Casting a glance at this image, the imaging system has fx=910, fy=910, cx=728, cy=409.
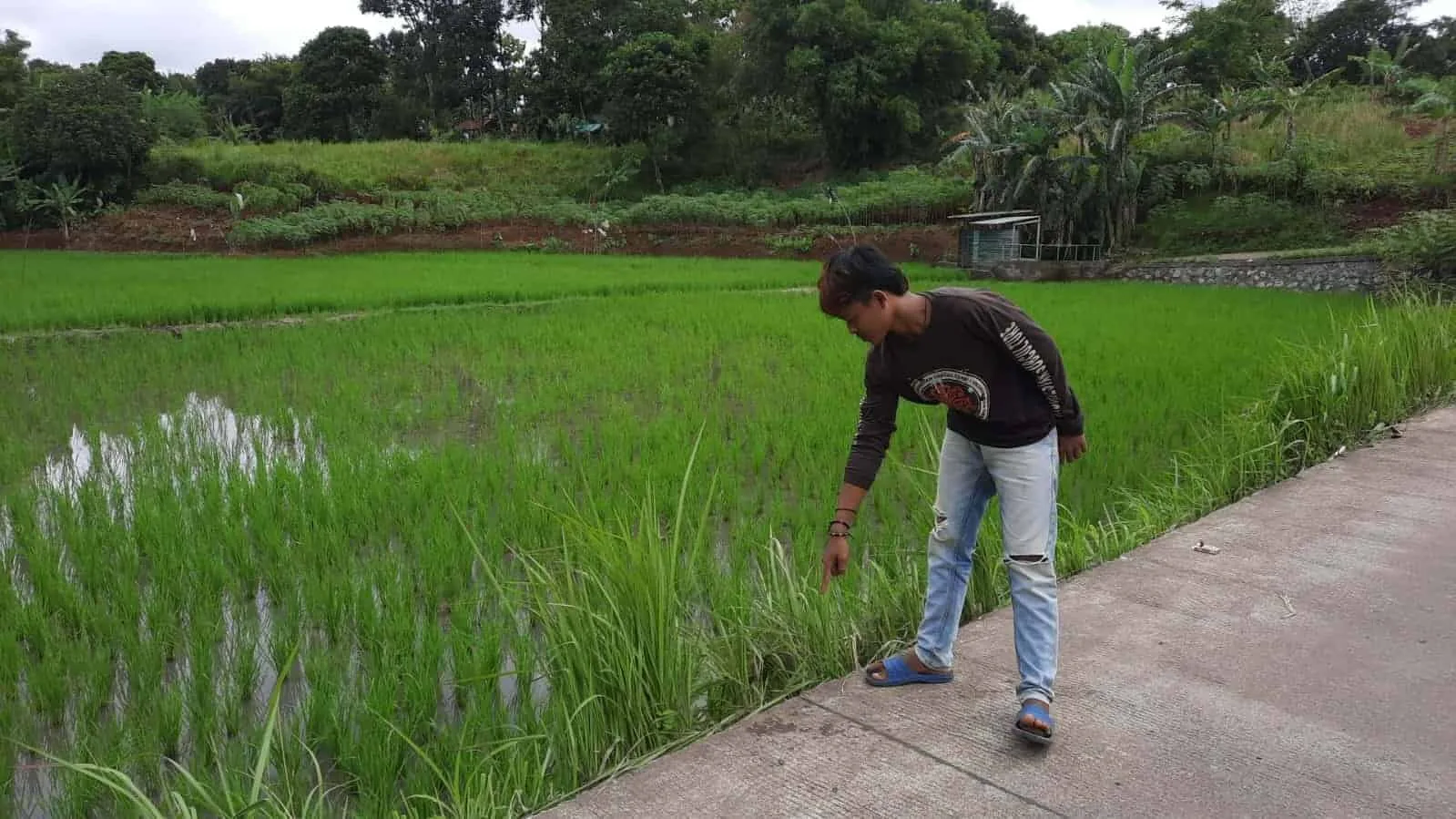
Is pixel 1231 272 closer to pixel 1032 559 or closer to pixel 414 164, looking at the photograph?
pixel 1032 559

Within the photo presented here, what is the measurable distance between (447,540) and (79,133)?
2400 cm

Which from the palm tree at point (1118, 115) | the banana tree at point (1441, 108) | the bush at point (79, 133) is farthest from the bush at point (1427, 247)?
the bush at point (79, 133)

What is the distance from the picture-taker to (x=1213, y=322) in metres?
8.59

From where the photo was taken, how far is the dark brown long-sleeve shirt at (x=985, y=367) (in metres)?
1.86

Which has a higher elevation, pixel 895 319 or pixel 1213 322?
pixel 895 319

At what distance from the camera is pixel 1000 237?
16.0 meters

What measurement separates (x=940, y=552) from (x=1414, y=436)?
11.7ft

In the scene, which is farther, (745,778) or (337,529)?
(337,529)

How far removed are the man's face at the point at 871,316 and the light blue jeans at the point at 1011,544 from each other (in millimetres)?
368

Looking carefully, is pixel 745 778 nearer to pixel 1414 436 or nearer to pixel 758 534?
pixel 758 534

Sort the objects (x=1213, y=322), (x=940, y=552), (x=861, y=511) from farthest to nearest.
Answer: (x=1213, y=322)
(x=861, y=511)
(x=940, y=552)

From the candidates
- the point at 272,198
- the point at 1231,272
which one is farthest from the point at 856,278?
the point at 272,198

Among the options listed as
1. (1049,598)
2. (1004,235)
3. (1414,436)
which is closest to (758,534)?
(1049,598)

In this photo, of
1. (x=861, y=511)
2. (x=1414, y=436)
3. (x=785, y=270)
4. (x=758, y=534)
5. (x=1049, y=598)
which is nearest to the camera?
(x=1049, y=598)
